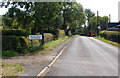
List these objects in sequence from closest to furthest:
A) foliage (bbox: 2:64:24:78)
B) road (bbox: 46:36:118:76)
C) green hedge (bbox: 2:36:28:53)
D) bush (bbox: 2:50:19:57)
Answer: foliage (bbox: 2:64:24:78) < road (bbox: 46:36:118:76) < bush (bbox: 2:50:19:57) < green hedge (bbox: 2:36:28:53)

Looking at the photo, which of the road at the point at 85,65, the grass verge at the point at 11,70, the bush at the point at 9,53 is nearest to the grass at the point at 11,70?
the grass verge at the point at 11,70

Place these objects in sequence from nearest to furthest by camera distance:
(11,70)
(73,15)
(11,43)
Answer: (11,70)
(11,43)
(73,15)

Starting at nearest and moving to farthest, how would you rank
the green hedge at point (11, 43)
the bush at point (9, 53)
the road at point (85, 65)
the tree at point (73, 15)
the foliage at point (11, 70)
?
the foliage at point (11, 70) < the road at point (85, 65) < the bush at point (9, 53) < the green hedge at point (11, 43) < the tree at point (73, 15)

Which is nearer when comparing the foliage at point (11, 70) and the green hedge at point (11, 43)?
the foliage at point (11, 70)

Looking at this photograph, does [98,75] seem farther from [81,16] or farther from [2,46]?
[81,16]

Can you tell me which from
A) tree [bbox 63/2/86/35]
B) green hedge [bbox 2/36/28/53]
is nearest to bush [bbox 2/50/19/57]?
green hedge [bbox 2/36/28/53]

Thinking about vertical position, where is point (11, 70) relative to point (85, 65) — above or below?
above

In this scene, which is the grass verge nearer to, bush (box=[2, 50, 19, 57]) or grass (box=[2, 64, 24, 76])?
grass (box=[2, 64, 24, 76])

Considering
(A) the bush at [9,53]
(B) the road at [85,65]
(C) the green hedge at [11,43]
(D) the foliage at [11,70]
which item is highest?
(C) the green hedge at [11,43]

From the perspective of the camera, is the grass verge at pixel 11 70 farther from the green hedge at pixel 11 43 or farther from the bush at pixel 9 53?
the green hedge at pixel 11 43

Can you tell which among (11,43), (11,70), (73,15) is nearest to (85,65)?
(11,70)

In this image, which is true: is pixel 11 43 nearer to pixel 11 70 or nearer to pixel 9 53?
pixel 9 53

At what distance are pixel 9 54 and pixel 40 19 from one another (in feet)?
17.3

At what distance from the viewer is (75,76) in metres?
7.23
